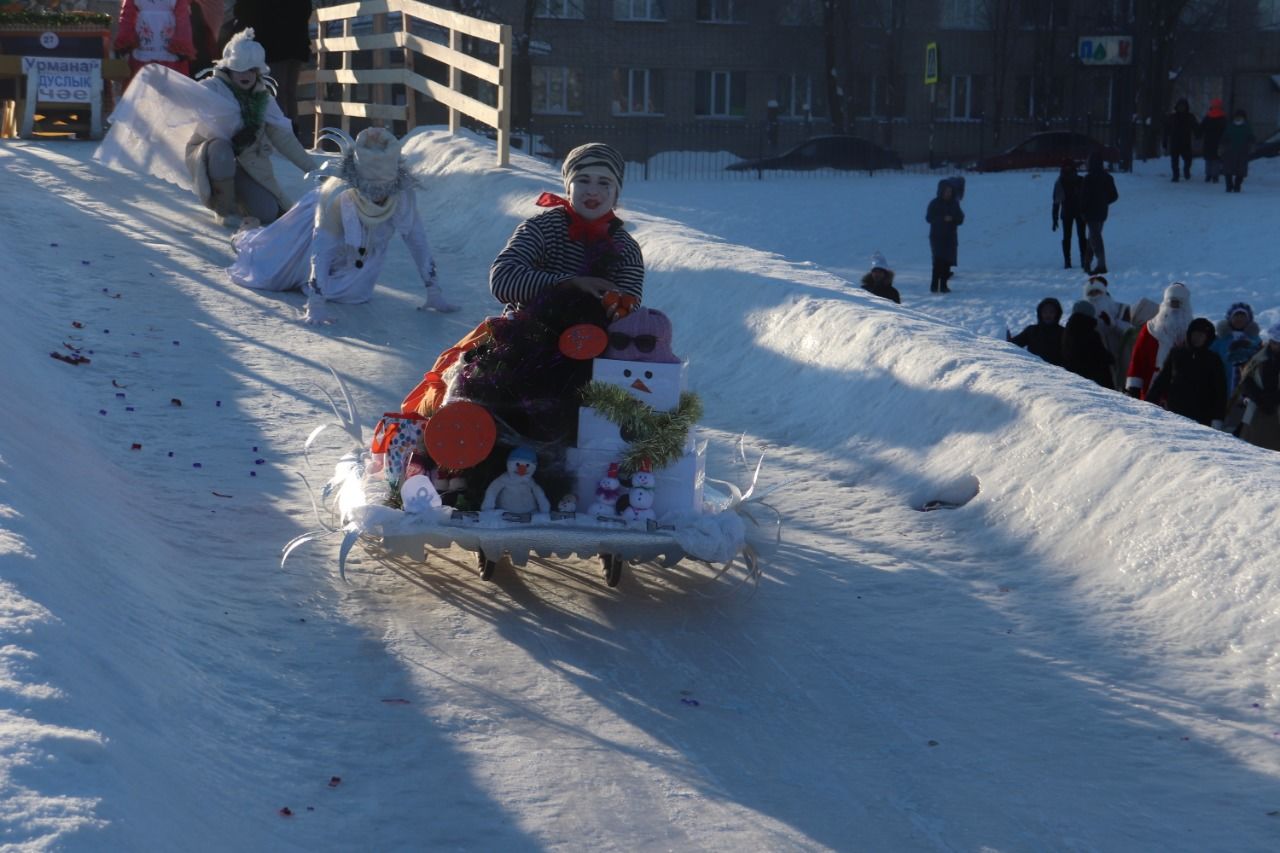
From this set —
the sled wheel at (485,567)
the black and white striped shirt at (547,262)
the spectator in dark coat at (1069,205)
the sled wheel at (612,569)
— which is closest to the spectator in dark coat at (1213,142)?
the spectator in dark coat at (1069,205)

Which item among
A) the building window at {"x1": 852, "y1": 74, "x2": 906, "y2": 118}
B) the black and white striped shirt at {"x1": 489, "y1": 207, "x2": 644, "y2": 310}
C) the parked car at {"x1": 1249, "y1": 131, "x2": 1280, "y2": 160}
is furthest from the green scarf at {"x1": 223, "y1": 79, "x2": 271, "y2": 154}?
the building window at {"x1": 852, "y1": 74, "x2": 906, "y2": 118}

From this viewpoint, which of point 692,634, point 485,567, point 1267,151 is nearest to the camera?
point 692,634

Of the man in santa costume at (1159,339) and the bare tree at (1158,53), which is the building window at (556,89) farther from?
the man in santa costume at (1159,339)

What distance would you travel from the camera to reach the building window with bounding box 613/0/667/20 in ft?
152

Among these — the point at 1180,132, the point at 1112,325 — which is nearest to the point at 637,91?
the point at 1180,132

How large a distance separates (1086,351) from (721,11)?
37.5 m

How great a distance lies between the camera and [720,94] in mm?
47125

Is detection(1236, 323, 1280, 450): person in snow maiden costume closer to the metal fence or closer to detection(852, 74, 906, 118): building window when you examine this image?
the metal fence

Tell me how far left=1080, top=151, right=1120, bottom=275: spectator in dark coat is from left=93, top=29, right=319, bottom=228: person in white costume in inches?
498

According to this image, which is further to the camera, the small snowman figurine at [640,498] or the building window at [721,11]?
the building window at [721,11]

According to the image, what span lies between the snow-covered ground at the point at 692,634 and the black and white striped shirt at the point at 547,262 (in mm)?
1095

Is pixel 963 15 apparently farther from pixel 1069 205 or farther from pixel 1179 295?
pixel 1179 295

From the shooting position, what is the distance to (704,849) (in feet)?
13.3

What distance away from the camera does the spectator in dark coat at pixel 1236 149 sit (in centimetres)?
2952
